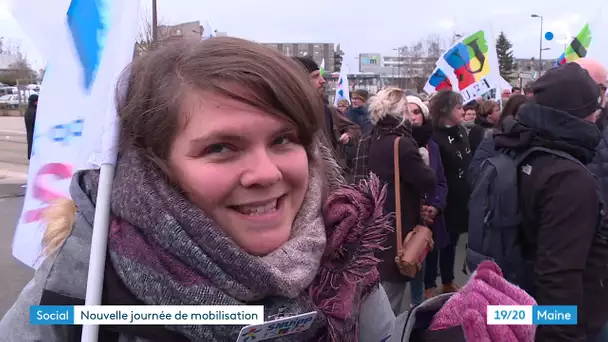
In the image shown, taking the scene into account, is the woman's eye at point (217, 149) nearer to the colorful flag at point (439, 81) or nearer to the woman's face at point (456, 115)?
the woman's face at point (456, 115)

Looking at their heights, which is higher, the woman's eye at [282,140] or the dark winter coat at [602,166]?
the woman's eye at [282,140]

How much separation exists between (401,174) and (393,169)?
0.07 metres

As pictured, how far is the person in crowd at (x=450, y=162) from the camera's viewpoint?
4.86 meters

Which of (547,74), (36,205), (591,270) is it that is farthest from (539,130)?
(36,205)

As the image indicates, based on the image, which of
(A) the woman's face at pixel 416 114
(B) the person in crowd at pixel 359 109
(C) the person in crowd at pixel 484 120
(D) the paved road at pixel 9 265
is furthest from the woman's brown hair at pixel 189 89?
(B) the person in crowd at pixel 359 109

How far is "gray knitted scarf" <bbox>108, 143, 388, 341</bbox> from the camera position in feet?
3.51

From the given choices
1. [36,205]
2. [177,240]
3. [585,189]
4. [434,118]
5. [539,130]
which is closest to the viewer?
[177,240]

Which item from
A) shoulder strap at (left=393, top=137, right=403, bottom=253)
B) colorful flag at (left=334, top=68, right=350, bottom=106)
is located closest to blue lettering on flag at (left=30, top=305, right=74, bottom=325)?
shoulder strap at (left=393, top=137, right=403, bottom=253)

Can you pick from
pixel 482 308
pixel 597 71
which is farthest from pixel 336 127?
pixel 482 308

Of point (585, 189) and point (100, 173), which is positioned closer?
point (100, 173)

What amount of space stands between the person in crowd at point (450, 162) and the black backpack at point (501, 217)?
2.49 meters

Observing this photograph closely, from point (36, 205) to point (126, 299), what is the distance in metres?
0.61

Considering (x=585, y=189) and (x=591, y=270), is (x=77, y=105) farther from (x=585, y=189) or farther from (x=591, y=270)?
(x=591, y=270)

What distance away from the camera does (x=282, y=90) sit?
1130 millimetres
